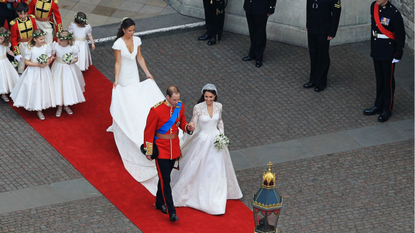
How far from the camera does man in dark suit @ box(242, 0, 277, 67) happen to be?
516 inches

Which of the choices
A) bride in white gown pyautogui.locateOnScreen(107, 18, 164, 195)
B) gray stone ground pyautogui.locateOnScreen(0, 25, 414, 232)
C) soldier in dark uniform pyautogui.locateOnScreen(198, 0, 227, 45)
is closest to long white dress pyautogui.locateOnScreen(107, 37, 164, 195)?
bride in white gown pyautogui.locateOnScreen(107, 18, 164, 195)

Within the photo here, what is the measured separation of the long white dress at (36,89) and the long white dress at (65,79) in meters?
0.10

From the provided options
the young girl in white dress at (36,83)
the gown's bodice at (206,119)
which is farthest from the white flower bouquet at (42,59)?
the gown's bodice at (206,119)

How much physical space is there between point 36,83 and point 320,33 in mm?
5181

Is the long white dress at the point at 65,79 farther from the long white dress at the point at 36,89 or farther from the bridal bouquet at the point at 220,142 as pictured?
the bridal bouquet at the point at 220,142

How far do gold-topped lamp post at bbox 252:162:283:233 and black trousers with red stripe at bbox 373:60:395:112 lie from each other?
6.33m

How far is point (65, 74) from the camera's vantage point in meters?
11.4

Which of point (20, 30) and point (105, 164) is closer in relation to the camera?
point (105, 164)

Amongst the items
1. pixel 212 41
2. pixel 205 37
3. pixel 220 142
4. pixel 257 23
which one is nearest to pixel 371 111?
pixel 257 23

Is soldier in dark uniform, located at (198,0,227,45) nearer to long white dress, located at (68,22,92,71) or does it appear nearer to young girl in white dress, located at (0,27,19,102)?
long white dress, located at (68,22,92,71)

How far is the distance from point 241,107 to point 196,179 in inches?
118

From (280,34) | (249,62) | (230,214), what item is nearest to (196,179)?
(230,214)

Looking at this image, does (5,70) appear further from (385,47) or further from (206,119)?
(385,47)

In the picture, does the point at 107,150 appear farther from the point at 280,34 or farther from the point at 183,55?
the point at 280,34
